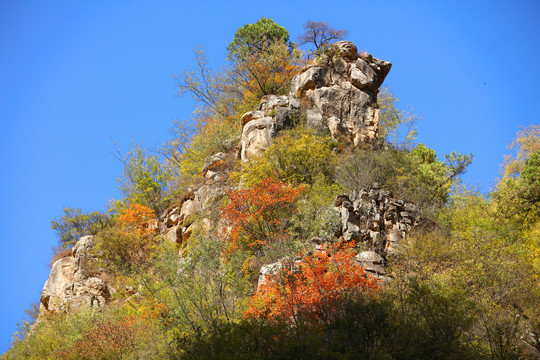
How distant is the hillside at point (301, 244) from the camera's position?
14.8 metres

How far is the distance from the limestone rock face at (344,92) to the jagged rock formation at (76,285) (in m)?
16.5

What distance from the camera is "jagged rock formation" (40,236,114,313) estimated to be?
29.9 m

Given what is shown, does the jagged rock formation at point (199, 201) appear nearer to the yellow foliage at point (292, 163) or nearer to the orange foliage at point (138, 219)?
the orange foliage at point (138, 219)

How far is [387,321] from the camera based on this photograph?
13.4m

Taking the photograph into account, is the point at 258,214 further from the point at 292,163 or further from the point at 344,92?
the point at 344,92

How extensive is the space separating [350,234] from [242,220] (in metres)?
5.49

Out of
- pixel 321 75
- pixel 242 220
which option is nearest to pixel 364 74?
pixel 321 75

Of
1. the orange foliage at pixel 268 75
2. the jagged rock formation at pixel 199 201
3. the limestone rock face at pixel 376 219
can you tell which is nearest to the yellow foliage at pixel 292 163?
the jagged rock formation at pixel 199 201

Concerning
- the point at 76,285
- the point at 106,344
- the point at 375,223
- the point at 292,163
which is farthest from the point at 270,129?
the point at 106,344

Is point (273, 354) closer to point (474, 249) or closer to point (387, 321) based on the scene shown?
point (387, 321)

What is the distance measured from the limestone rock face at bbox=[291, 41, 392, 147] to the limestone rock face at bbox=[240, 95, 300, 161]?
1187mm

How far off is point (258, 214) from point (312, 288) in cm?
812

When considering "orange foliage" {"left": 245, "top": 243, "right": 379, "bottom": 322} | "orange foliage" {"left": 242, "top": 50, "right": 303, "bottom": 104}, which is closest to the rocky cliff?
"orange foliage" {"left": 242, "top": 50, "right": 303, "bottom": 104}

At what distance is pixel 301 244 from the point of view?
68.8 ft
